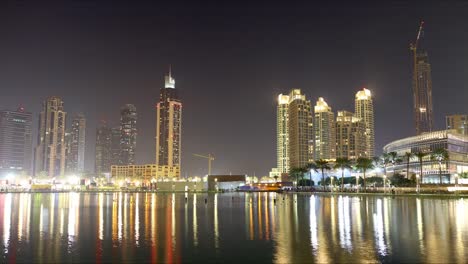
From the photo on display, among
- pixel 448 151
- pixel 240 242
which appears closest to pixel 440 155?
pixel 448 151

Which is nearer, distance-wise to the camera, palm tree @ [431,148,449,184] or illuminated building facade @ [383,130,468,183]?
palm tree @ [431,148,449,184]

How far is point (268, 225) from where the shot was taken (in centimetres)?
4456

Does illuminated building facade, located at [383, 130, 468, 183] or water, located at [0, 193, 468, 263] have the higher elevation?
illuminated building facade, located at [383, 130, 468, 183]

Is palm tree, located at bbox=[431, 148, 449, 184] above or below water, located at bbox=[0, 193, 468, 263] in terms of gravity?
above

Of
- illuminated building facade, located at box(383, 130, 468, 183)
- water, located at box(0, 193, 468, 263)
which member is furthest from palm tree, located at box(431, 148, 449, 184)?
water, located at box(0, 193, 468, 263)

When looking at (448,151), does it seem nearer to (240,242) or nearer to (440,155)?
(440,155)

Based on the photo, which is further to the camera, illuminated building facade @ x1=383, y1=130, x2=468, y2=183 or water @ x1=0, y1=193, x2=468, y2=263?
illuminated building facade @ x1=383, y1=130, x2=468, y2=183

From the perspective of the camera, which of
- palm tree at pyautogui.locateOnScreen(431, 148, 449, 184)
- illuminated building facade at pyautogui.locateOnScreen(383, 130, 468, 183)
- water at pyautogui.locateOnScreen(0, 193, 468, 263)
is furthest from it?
illuminated building facade at pyautogui.locateOnScreen(383, 130, 468, 183)

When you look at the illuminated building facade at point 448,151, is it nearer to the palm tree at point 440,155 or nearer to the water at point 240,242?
the palm tree at point 440,155

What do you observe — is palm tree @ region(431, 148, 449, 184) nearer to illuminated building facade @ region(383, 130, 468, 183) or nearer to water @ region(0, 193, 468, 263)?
illuminated building facade @ region(383, 130, 468, 183)

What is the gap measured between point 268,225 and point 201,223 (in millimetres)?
7652

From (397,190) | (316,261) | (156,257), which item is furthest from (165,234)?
(397,190)

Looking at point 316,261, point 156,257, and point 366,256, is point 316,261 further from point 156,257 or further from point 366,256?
point 156,257

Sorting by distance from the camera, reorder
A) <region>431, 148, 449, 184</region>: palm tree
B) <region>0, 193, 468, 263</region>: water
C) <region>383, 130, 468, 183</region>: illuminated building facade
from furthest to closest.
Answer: <region>383, 130, 468, 183</region>: illuminated building facade
<region>431, 148, 449, 184</region>: palm tree
<region>0, 193, 468, 263</region>: water
